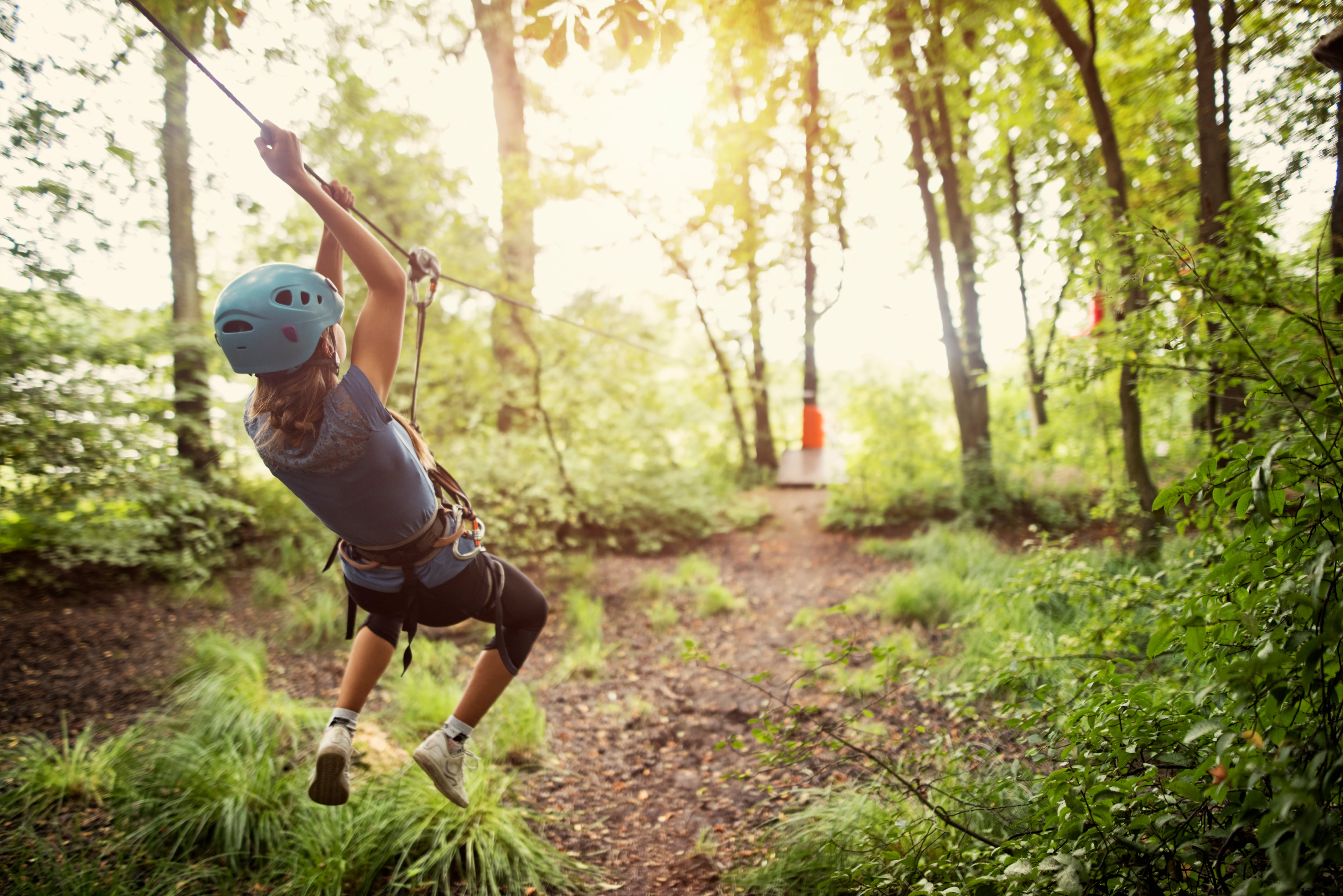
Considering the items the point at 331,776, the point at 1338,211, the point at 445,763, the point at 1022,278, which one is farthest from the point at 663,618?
the point at 1022,278

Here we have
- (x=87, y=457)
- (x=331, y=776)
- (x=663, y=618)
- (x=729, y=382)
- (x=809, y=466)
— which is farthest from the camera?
(x=729, y=382)

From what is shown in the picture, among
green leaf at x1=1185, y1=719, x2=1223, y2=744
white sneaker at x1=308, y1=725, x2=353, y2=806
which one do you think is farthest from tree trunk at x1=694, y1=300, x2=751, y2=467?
green leaf at x1=1185, y1=719, x2=1223, y2=744

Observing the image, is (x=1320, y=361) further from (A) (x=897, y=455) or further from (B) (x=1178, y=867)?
(A) (x=897, y=455)

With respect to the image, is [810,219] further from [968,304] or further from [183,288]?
[183,288]

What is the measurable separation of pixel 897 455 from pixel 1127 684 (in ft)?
20.4

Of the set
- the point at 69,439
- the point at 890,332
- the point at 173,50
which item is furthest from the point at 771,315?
the point at 69,439

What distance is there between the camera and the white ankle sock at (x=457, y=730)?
8.56 feet

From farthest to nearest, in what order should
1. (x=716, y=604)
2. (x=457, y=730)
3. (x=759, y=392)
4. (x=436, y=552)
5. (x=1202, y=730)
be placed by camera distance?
(x=759, y=392), (x=716, y=604), (x=457, y=730), (x=436, y=552), (x=1202, y=730)

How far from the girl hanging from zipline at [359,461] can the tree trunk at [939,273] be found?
277 inches

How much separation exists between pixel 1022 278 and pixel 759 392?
4.74 m

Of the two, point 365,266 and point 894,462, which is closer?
point 365,266

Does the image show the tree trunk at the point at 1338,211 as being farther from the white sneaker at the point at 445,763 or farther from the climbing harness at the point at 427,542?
the white sneaker at the point at 445,763

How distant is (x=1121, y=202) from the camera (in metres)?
5.25

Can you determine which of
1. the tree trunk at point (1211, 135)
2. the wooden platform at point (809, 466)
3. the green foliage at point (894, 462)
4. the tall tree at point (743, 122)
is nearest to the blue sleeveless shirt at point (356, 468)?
the tall tree at point (743, 122)
